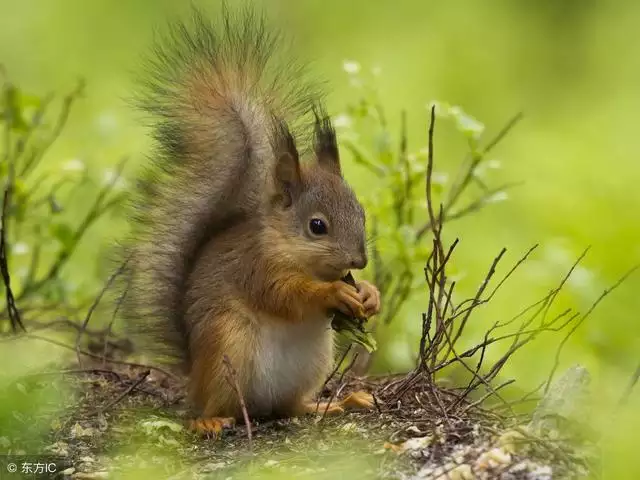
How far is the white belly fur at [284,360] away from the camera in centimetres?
313

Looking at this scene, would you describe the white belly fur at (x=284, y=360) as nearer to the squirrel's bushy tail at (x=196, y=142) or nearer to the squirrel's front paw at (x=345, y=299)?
the squirrel's front paw at (x=345, y=299)

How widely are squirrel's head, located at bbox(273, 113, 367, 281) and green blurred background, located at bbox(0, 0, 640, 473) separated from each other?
1277 mm

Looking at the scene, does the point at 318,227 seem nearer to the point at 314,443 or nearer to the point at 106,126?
the point at 314,443

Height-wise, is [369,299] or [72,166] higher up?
[72,166]

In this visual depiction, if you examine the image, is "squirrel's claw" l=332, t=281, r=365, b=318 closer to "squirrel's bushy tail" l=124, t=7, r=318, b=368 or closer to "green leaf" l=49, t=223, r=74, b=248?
"squirrel's bushy tail" l=124, t=7, r=318, b=368

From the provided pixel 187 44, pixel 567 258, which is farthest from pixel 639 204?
pixel 187 44

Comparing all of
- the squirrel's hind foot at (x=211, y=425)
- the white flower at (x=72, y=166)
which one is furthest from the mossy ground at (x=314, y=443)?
the white flower at (x=72, y=166)

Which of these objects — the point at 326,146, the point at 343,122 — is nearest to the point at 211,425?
the point at 326,146

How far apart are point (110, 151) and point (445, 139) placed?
11.7 ft

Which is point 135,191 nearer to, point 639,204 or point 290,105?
point 290,105

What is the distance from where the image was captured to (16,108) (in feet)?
13.5

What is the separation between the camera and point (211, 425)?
3070mm

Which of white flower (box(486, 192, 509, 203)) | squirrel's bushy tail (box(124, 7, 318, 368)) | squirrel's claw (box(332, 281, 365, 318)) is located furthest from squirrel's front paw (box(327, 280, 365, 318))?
white flower (box(486, 192, 509, 203))

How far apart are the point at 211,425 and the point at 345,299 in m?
0.46
